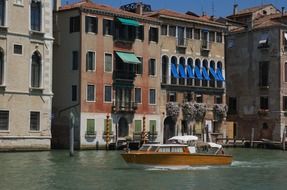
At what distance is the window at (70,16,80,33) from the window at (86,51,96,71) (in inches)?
64.0

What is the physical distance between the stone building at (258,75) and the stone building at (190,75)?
186 inches

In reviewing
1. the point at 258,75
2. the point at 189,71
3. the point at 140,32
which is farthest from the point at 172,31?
the point at 258,75

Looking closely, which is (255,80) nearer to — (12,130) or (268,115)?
(268,115)

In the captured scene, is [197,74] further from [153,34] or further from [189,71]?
[153,34]

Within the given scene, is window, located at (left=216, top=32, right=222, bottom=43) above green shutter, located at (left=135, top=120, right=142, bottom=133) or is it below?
above

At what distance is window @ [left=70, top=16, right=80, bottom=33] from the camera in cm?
4338

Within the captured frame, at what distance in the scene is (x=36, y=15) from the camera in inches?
1578

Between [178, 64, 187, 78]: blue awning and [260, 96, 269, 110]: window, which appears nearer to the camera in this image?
[178, 64, 187, 78]: blue awning

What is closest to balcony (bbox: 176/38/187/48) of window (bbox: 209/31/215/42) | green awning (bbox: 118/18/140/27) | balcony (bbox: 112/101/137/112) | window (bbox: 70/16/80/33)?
window (bbox: 209/31/215/42)

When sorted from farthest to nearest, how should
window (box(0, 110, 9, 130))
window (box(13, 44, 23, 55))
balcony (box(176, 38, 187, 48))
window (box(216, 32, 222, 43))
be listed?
window (box(216, 32, 222, 43))
balcony (box(176, 38, 187, 48))
window (box(13, 44, 23, 55))
window (box(0, 110, 9, 130))

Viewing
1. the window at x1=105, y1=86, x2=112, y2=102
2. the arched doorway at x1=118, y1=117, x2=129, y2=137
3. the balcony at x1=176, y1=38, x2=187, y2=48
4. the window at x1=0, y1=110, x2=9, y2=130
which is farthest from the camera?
the balcony at x1=176, y1=38, x2=187, y2=48

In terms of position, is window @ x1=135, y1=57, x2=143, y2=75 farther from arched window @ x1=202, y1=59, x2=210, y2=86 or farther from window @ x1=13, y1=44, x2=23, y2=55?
window @ x1=13, y1=44, x2=23, y2=55

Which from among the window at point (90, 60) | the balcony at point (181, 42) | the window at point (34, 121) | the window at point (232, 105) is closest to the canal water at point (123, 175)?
the window at point (34, 121)

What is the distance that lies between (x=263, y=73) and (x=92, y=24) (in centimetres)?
1756
